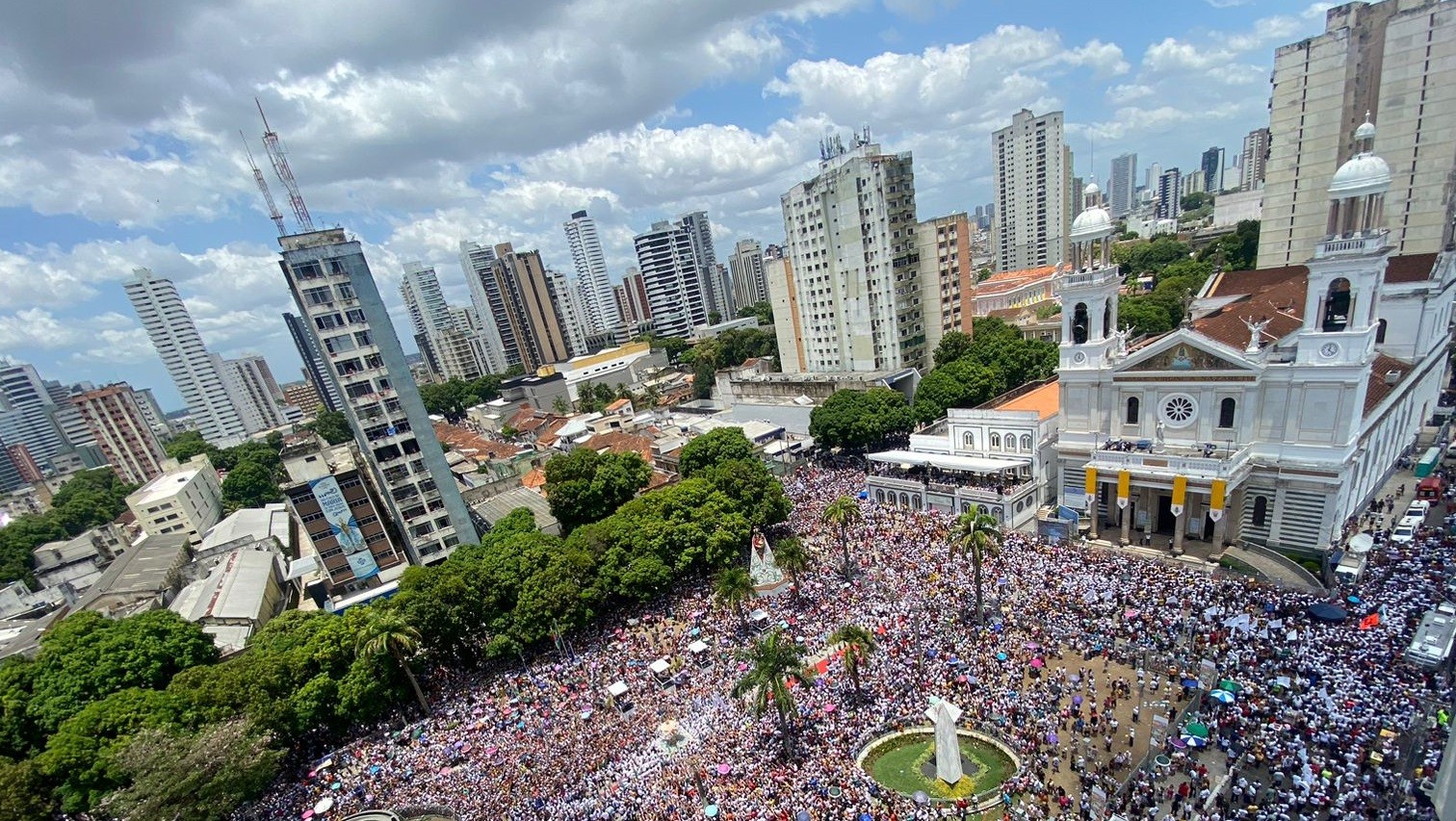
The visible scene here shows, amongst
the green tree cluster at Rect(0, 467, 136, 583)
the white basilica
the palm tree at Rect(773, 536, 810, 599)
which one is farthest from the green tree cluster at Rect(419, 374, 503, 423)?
the white basilica

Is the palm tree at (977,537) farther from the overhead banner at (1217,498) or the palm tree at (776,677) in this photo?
the overhead banner at (1217,498)

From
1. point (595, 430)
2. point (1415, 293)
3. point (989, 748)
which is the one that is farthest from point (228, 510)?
point (1415, 293)

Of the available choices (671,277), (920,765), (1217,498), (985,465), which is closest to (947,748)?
(920,765)

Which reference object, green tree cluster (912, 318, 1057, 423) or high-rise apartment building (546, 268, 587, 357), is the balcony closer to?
green tree cluster (912, 318, 1057, 423)

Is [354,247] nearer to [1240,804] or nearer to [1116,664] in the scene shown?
[1116,664]

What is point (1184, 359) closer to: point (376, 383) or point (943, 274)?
point (943, 274)
